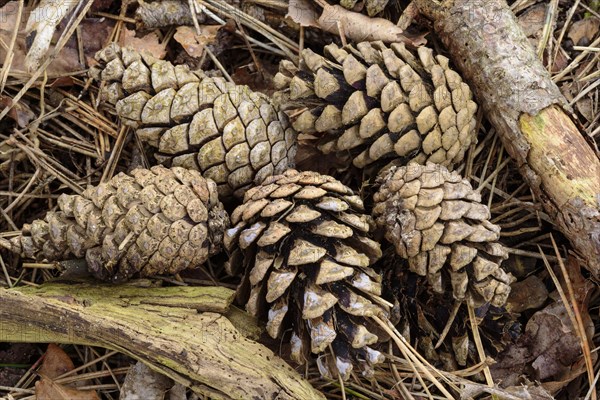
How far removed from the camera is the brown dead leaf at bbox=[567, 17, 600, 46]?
2.33m

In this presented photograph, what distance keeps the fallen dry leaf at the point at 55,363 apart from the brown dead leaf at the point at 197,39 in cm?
118

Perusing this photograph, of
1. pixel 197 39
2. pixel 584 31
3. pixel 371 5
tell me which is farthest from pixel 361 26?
pixel 584 31

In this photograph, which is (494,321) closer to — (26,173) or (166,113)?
→ (166,113)

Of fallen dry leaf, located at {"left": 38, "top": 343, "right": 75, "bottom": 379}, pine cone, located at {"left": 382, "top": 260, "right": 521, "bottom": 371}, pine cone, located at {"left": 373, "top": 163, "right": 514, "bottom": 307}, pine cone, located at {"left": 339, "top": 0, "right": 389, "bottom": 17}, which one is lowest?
fallen dry leaf, located at {"left": 38, "top": 343, "right": 75, "bottom": 379}

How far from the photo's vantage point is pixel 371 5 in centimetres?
219

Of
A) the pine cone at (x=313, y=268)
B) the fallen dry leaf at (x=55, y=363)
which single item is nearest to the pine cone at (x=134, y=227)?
the pine cone at (x=313, y=268)

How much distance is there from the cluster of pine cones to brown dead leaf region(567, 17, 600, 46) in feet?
2.02

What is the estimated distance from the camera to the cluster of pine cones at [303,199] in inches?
70.2

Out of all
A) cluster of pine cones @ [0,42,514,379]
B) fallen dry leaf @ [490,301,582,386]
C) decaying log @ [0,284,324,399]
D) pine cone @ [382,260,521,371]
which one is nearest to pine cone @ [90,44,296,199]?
cluster of pine cones @ [0,42,514,379]

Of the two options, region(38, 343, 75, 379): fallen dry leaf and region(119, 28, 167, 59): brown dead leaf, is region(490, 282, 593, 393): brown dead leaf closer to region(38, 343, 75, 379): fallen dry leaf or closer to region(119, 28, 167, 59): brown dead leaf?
region(38, 343, 75, 379): fallen dry leaf

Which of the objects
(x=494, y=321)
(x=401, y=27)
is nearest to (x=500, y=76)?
(x=401, y=27)

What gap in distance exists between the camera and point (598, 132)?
2.21 metres

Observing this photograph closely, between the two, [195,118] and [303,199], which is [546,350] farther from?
[195,118]

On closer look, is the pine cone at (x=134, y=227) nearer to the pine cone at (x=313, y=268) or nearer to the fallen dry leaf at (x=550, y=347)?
the pine cone at (x=313, y=268)
